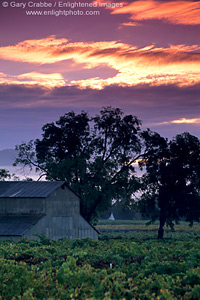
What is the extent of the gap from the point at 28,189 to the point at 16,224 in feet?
18.9

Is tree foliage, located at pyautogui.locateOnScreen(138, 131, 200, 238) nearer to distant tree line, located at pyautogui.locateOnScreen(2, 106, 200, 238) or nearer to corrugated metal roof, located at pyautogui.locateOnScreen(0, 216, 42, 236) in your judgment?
distant tree line, located at pyautogui.locateOnScreen(2, 106, 200, 238)

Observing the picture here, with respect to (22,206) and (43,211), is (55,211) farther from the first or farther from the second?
(22,206)

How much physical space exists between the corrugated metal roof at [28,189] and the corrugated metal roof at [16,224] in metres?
2.36

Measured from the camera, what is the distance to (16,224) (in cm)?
4809

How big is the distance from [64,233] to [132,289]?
37.7 metres

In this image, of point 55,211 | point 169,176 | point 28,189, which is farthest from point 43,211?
point 169,176

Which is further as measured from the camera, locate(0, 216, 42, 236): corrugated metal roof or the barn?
the barn

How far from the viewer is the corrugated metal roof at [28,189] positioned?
51.0m

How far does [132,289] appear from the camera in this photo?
44.8ft

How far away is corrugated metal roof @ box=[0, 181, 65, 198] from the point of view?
167 ft

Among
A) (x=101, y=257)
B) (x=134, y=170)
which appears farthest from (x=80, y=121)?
(x=101, y=257)

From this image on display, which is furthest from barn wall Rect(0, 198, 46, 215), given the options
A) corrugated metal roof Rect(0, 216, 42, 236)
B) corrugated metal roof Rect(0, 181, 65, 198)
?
corrugated metal roof Rect(0, 216, 42, 236)

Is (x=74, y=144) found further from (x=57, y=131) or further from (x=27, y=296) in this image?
(x=27, y=296)

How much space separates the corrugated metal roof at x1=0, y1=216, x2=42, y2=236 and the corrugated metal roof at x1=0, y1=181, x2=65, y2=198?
7.76ft
